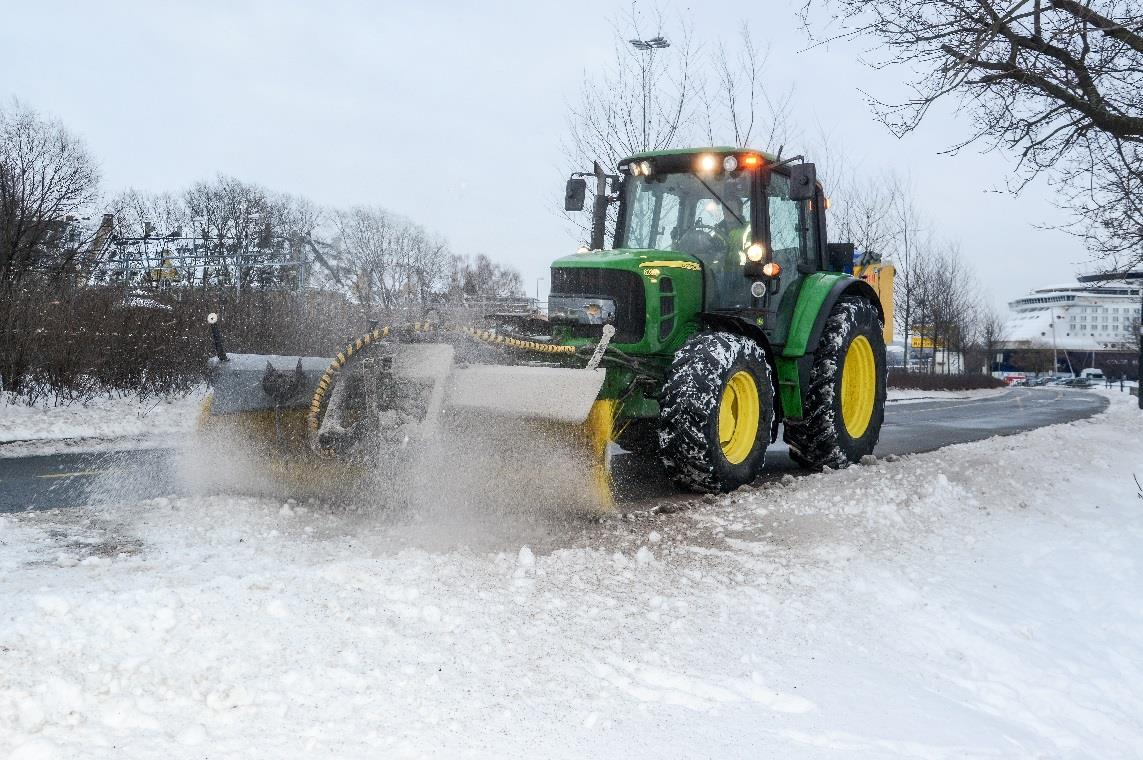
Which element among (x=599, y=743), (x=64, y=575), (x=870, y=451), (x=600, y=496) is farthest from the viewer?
(x=870, y=451)

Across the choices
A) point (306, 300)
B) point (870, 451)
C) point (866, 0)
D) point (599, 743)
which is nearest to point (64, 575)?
point (599, 743)

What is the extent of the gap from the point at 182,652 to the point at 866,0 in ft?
25.0

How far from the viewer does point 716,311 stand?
7309 millimetres

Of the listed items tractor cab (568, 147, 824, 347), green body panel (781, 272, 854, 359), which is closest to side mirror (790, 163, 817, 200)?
tractor cab (568, 147, 824, 347)

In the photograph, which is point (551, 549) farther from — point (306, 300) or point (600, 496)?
point (306, 300)

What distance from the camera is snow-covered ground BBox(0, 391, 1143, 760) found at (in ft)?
9.27

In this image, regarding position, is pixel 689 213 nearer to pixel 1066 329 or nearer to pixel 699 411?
pixel 699 411

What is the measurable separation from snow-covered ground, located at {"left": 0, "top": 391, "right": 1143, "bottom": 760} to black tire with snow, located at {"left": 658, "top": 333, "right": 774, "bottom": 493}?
18.7 inches

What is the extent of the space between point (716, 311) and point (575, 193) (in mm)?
1615

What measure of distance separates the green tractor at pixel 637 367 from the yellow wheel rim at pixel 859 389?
2 centimetres

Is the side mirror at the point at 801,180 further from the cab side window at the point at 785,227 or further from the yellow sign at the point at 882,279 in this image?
the yellow sign at the point at 882,279

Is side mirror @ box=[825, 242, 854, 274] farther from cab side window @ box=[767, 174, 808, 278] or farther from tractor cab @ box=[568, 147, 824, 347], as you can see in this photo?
tractor cab @ box=[568, 147, 824, 347]

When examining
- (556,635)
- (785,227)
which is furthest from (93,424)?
(556,635)

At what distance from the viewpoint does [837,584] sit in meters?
4.56
